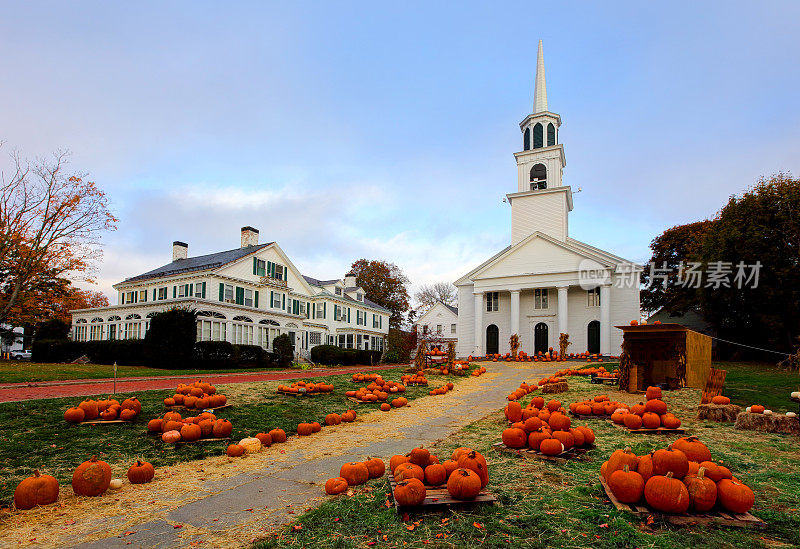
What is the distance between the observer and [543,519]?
3537 millimetres

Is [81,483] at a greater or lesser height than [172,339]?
lesser

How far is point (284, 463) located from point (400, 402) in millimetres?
4968

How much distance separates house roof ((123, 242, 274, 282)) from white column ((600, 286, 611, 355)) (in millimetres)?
24301

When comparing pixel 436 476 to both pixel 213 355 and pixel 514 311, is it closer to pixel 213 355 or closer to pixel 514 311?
pixel 213 355

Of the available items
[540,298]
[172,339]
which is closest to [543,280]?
[540,298]

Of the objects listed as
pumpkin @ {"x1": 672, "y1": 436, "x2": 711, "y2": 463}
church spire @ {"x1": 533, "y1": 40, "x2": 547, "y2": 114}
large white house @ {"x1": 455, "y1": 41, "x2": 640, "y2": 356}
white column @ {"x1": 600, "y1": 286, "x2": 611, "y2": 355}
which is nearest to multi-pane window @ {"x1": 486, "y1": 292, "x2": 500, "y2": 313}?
large white house @ {"x1": 455, "y1": 41, "x2": 640, "y2": 356}

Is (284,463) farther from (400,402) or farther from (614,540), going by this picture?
(400,402)

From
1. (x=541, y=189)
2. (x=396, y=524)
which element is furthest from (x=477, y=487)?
(x=541, y=189)

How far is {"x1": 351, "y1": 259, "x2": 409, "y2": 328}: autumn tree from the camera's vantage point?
60469 mm

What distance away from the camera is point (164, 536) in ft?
11.6

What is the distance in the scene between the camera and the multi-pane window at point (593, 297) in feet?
105

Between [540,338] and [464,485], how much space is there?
31853mm

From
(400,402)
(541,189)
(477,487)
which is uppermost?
(541,189)

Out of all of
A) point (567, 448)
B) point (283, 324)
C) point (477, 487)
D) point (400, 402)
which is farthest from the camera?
point (283, 324)
